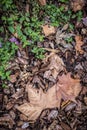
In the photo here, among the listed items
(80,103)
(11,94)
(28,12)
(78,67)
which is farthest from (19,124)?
(28,12)

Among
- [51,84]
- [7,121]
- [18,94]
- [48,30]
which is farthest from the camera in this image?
[48,30]

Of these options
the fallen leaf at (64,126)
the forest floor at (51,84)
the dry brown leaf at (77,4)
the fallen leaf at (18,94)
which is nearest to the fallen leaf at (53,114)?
the forest floor at (51,84)

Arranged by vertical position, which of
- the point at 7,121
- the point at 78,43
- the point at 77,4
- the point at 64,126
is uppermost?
the point at 77,4

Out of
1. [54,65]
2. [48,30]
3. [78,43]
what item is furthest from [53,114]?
[48,30]

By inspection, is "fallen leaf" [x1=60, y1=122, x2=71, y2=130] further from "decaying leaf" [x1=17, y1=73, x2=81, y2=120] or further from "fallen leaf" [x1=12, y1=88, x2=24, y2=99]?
"fallen leaf" [x1=12, y1=88, x2=24, y2=99]

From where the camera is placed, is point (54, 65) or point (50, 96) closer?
point (50, 96)

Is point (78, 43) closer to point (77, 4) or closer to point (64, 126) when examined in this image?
point (77, 4)
